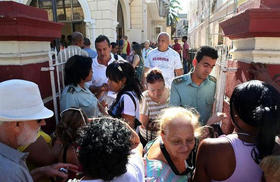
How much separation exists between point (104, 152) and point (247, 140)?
0.69 m

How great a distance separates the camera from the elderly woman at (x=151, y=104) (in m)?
2.23

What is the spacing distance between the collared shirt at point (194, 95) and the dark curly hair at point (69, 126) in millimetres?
953

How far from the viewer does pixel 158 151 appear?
1.34 metres

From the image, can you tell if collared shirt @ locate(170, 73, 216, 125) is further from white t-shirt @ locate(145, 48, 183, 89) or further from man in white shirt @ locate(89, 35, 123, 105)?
white t-shirt @ locate(145, 48, 183, 89)

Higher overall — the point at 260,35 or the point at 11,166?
the point at 260,35

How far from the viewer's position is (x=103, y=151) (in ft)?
3.20

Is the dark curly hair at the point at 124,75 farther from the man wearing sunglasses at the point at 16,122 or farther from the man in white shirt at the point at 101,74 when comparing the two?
the man wearing sunglasses at the point at 16,122

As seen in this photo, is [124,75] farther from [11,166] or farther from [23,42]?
[11,166]

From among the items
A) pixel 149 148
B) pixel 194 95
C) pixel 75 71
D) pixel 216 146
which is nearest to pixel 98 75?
pixel 75 71

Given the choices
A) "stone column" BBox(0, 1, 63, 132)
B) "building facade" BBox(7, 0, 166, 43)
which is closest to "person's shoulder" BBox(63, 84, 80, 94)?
"stone column" BBox(0, 1, 63, 132)

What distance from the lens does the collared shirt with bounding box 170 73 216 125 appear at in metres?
2.15

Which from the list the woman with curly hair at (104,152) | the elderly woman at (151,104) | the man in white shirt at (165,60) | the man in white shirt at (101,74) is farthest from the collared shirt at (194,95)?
the man in white shirt at (165,60)

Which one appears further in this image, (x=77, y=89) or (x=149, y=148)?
(x=77, y=89)

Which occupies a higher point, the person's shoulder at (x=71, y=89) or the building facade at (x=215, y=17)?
the building facade at (x=215, y=17)
